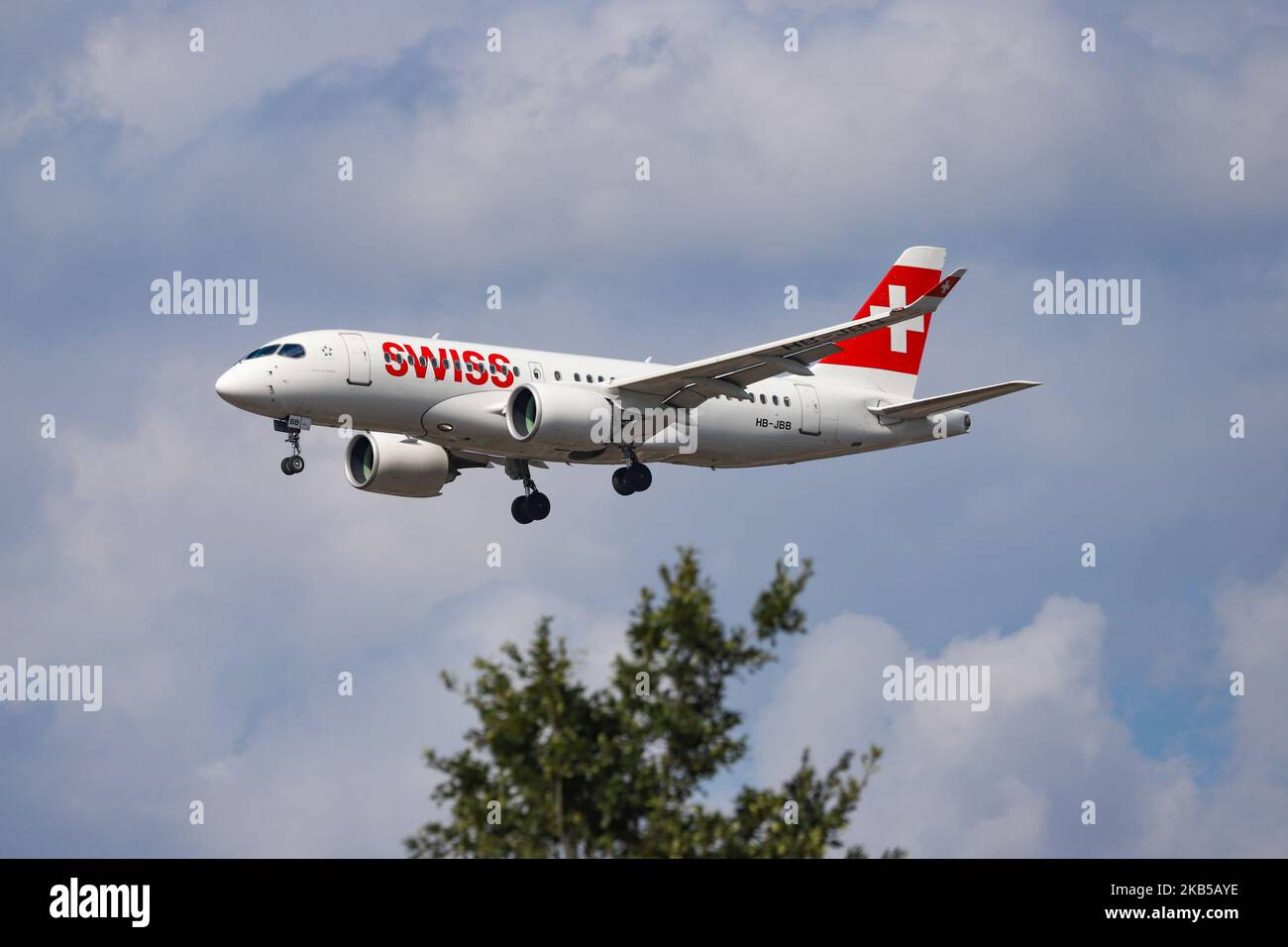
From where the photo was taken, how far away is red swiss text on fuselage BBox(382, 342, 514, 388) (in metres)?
48.0

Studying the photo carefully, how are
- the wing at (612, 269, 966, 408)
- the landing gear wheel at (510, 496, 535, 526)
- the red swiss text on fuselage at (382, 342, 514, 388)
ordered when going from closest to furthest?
the wing at (612, 269, 966, 408), the red swiss text on fuselage at (382, 342, 514, 388), the landing gear wheel at (510, 496, 535, 526)

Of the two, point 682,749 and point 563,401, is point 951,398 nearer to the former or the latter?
point 563,401

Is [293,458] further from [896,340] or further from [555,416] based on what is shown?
[896,340]

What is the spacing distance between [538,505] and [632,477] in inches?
175

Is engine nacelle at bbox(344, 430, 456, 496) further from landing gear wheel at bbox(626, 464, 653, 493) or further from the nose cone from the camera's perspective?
the nose cone

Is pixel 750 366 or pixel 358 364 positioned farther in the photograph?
pixel 750 366

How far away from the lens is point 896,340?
6006 cm

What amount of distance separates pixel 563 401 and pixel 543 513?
695 cm

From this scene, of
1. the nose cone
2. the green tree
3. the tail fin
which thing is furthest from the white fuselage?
the green tree

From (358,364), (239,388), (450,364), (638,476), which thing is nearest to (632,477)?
(638,476)

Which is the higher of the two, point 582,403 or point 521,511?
point 582,403

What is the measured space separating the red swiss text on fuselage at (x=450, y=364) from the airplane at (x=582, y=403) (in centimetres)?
4

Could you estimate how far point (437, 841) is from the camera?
1171 inches
